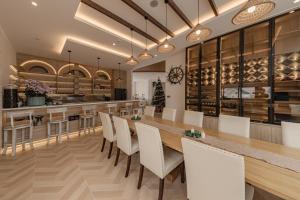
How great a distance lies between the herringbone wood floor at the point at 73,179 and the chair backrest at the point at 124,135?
1.36ft

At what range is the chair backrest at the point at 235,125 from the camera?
7.29 feet

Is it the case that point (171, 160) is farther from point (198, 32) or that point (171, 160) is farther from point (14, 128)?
point (14, 128)

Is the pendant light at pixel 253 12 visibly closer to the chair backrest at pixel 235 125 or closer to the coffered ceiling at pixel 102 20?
the coffered ceiling at pixel 102 20

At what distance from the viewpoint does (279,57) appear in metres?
3.06

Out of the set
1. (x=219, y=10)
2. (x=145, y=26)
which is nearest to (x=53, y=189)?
(x=145, y=26)

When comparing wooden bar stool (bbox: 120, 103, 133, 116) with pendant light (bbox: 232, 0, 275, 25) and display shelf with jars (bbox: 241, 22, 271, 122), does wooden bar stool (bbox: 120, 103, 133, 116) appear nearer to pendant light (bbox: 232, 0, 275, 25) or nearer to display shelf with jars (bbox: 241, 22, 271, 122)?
display shelf with jars (bbox: 241, 22, 271, 122)

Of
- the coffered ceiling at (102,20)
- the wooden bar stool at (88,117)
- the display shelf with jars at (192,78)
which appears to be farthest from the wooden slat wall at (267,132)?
the wooden bar stool at (88,117)

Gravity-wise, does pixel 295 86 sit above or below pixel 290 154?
above

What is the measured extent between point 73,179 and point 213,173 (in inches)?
81.7

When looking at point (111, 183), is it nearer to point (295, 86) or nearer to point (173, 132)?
point (173, 132)

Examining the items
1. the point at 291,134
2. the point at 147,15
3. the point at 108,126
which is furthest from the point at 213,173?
the point at 147,15

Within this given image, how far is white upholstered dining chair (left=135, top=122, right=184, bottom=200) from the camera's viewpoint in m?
1.75

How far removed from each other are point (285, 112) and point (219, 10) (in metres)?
2.36

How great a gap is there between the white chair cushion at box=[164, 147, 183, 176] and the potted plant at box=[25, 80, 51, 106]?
3.59 metres
